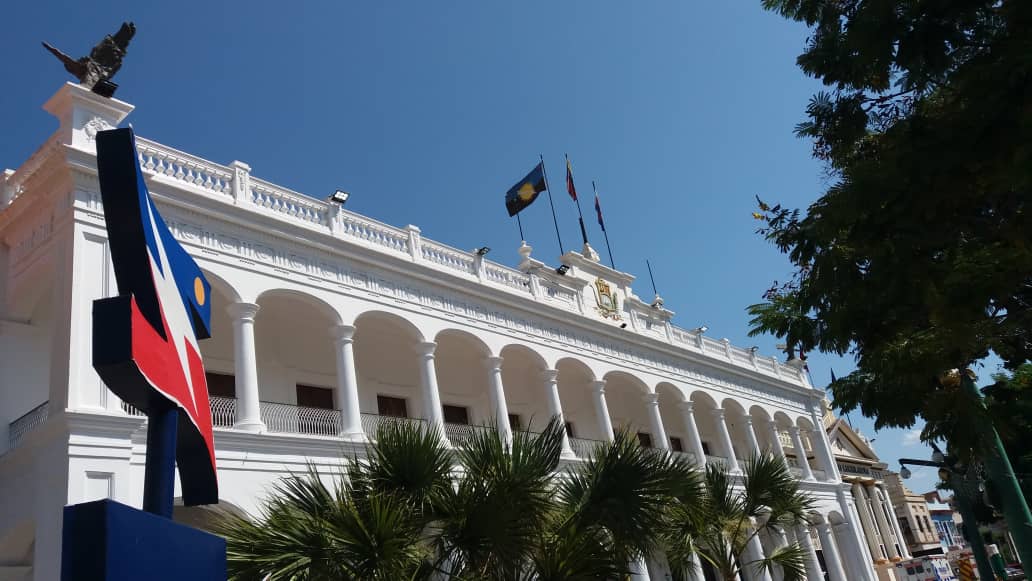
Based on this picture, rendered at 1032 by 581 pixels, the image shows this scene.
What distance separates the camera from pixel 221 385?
16.2 m

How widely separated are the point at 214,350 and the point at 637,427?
15.9m

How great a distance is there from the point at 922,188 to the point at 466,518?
5.52 meters

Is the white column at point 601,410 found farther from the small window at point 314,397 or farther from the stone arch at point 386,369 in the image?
the small window at point 314,397

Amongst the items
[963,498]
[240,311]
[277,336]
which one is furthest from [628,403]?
[240,311]

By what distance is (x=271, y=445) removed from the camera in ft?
43.9

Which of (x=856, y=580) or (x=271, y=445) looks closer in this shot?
(x=271, y=445)

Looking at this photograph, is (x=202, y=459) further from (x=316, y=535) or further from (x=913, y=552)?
(x=913, y=552)

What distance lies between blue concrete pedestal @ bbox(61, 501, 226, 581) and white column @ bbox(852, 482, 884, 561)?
42932 mm

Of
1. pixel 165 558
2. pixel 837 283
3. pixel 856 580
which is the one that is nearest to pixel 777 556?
pixel 837 283

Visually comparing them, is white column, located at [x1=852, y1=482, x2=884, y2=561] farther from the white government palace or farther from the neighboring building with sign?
the white government palace

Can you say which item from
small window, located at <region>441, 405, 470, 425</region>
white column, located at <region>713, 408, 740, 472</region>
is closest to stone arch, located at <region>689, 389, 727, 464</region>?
white column, located at <region>713, 408, 740, 472</region>

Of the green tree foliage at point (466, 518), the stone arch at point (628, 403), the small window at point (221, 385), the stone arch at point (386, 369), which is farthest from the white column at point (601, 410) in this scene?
the green tree foliage at point (466, 518)

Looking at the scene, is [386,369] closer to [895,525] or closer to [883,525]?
[883,525]

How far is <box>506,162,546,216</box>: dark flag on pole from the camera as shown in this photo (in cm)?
2428
